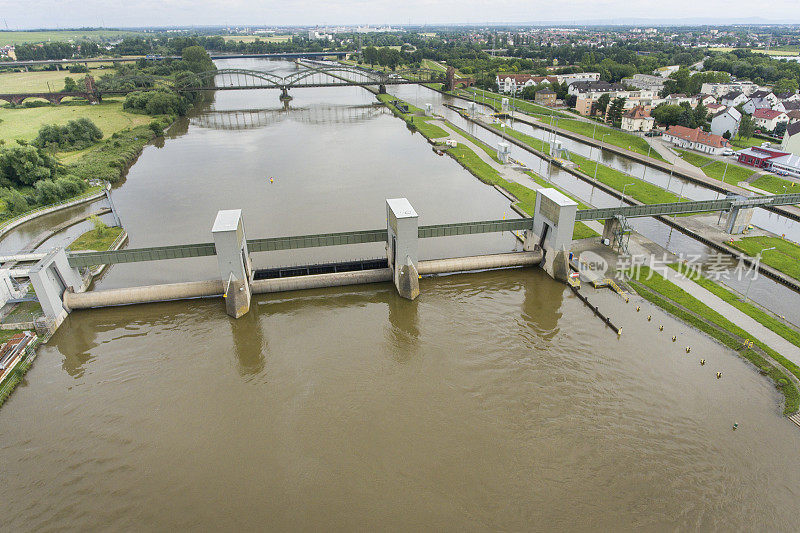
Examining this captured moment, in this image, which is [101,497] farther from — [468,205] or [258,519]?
[468,205]

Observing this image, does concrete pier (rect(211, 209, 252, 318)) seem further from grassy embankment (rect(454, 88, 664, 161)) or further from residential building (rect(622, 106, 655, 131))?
residential building (rect(622, 106, 655, 131))

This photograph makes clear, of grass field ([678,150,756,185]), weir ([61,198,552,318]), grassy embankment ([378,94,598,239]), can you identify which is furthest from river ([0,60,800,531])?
grass field ([678,150,756,185])

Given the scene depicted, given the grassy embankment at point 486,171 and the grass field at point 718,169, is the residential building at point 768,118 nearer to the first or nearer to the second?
the grass field at point 718,169

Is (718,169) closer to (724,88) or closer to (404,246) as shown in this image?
(404,246)

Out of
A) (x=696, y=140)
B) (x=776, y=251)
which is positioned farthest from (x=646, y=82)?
(x=776, y=251)

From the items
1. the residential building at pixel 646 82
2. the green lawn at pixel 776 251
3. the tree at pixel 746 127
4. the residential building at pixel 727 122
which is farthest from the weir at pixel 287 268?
the residential building at pixel 646 82
